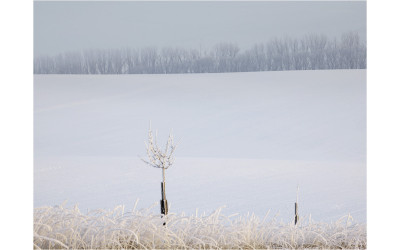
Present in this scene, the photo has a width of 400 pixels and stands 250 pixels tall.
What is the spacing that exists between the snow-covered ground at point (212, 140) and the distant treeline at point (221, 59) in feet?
0.40

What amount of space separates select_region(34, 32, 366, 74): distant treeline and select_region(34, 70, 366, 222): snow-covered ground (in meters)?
0.12

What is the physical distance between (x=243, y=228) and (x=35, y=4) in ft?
11.5

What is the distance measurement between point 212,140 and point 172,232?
2.84 m

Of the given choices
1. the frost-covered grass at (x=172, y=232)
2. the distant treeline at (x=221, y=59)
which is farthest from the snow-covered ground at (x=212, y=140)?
the frost-covered grass at (x=172, y=232)

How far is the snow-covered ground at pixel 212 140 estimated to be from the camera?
5316 mm

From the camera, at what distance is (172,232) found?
3082mm

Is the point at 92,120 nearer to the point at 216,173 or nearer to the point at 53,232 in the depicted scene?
the point at 216,173

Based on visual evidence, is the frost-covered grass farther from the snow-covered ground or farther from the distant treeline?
the distant treeline

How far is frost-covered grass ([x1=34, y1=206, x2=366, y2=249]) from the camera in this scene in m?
3.12

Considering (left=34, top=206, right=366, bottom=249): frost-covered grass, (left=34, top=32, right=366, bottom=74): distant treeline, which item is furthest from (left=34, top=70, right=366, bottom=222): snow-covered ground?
(left=34, top=206, right=366, bottom=249): frost-covered grass

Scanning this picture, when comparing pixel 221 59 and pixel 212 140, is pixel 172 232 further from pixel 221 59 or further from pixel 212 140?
pixel 212 140
